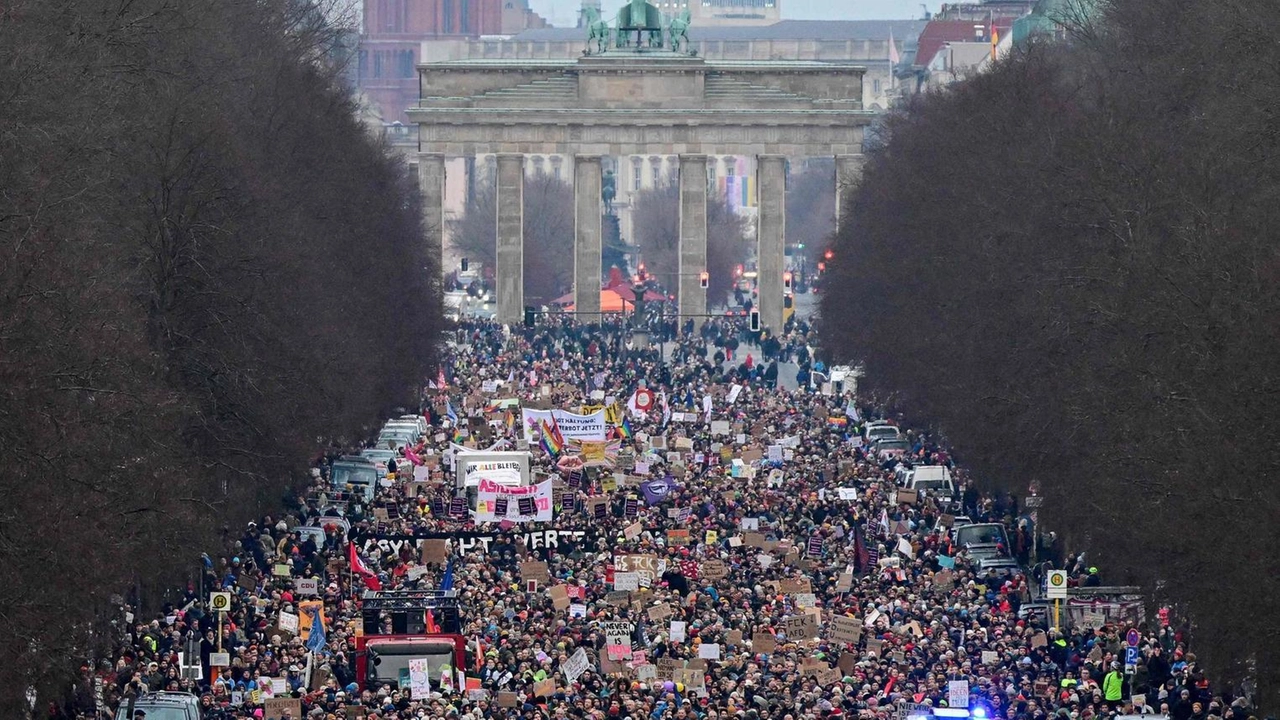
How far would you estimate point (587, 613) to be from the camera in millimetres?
53625

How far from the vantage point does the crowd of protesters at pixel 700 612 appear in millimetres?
47062

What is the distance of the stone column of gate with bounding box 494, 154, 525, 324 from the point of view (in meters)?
143

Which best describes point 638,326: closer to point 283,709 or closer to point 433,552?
point 433,552

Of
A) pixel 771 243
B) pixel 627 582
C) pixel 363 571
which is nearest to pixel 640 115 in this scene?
pixel 771 243

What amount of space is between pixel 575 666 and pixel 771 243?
9582 cm

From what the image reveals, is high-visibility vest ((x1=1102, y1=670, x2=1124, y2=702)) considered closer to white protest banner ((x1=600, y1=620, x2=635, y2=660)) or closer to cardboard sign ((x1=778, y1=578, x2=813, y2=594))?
white protest banner ((x1=600, y1=620, x2=635, y2=660))

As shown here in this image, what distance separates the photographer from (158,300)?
58875 millimetres

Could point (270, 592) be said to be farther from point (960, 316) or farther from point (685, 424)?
point (685, 424)

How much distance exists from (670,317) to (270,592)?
3488 inches

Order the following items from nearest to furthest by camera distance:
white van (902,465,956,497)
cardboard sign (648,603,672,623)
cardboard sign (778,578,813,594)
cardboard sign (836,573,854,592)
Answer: cardboard sign (648,603,672,623), cardboard sign (778,578,813,594), cardboard sign (836,573,854,592), white van (902,465,956,497)

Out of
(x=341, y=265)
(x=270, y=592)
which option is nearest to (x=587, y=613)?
(x=270, y=592)

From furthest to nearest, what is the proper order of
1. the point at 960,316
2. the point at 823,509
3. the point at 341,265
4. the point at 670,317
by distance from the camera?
the point at 670,317 < the point at 341,265 < the point at 960,316 < the point at 823,509

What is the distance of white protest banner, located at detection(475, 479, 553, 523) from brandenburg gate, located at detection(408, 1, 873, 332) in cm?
7567

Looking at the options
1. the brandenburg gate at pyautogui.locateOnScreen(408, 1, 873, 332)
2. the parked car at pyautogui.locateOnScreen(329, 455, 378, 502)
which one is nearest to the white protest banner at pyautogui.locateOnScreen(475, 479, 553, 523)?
the parked car at pyautogui.locateOnScreen(329, 455, 378, 502)
